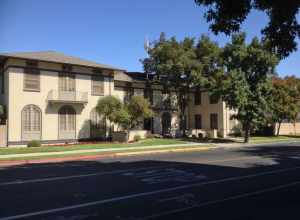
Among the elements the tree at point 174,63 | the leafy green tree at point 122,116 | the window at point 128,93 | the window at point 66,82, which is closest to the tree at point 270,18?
the leafy green tree at point 122,116

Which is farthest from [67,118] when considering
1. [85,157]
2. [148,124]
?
[85,157]

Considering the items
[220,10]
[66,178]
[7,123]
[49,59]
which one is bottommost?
[66,178]

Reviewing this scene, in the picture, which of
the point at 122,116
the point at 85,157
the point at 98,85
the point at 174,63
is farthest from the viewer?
the point at 174,63

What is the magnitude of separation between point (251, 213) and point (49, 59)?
2498 cm

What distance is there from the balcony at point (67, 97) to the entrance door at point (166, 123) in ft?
38.6

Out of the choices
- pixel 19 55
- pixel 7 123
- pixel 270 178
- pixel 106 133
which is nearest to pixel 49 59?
pixel 19 55

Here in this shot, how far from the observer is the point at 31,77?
27.7m

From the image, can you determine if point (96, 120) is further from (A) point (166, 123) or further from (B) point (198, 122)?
(B) point (198, 122)

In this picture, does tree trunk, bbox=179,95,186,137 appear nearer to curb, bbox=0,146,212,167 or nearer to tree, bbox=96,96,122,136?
tree, bbox=96,96,122,136

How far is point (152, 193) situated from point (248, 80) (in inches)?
999

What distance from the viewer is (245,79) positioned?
31.1m

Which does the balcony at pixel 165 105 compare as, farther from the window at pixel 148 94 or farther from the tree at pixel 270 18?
the tree at pixel 270 18

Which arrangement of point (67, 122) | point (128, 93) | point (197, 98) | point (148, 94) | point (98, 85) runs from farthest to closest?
point (197, 98), point (148, 94), point (128, 93), point (98, 85), point (67, 122)

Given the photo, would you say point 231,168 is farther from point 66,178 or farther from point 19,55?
point 19,55
